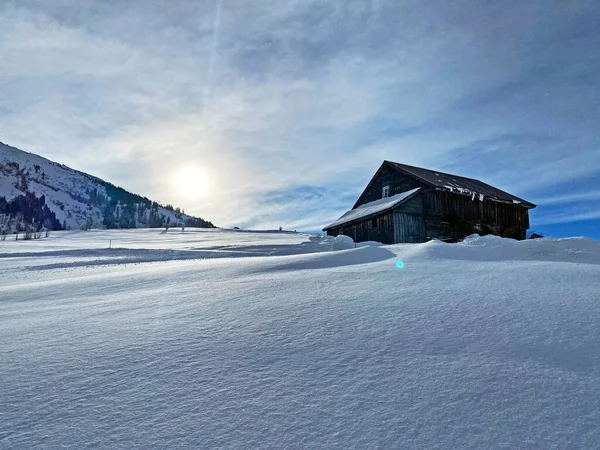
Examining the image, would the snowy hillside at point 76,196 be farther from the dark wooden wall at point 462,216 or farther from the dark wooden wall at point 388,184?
the dark wooden wall at point 462,216

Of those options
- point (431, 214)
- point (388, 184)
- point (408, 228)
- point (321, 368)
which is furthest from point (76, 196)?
point (321, 368)

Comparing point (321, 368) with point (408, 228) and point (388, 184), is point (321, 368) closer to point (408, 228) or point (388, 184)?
point (408, 228)

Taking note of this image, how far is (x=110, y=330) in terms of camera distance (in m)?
2.36

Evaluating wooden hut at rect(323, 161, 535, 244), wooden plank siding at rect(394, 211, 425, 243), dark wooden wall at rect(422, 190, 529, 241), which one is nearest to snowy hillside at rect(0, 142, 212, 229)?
wooden hut at rect(323, 161, 535, 244)

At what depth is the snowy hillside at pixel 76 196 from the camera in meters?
73.5

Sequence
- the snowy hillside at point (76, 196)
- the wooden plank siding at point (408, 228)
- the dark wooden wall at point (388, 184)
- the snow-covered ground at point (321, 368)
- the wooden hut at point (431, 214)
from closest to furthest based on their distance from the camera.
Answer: the snow-covered ground at point (321, 368) → the wooden plank siding at point (408, 228) → the wooden hut at point (431, 214) → the dark wooden wall at point (388, 184) → the snowy hillside at point (76, 196)

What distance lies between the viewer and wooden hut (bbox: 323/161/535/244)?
16812mm

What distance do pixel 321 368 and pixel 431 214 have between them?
17.0m

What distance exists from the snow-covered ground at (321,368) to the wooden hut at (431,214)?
1398 centimetres

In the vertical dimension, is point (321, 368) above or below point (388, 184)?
below

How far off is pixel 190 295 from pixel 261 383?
6.57 feet

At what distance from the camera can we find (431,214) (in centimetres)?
1717

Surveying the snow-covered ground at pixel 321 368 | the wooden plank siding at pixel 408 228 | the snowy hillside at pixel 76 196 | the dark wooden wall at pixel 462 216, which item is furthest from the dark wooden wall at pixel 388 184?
the snowy hillside at pixel 76 196

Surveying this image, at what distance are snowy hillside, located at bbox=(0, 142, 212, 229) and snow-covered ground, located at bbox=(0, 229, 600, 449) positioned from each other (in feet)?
244
